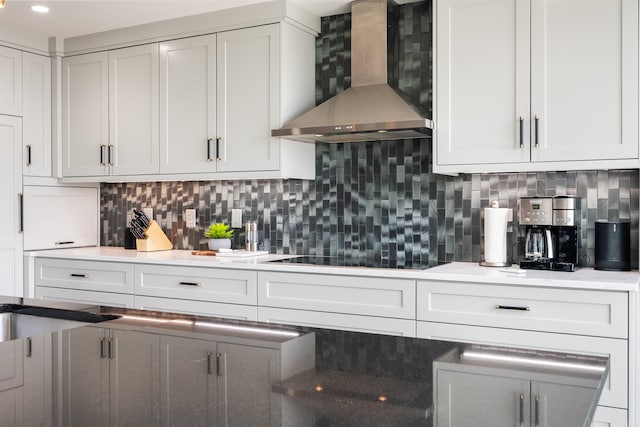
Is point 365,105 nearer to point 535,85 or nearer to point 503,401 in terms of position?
point 535,85

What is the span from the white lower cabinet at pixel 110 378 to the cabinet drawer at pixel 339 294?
64.7 inches

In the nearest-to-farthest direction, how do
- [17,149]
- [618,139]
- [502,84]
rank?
[618,139], [502,84], [17,149]

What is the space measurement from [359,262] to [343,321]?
0.43m

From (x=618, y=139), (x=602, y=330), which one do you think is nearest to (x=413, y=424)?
(x=602, y=330)

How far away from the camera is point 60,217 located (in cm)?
447

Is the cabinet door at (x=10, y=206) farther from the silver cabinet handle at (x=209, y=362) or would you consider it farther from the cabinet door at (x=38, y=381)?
the silver cabinet handle at (x=209, y=362)

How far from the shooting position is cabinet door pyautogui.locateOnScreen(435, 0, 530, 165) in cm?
296

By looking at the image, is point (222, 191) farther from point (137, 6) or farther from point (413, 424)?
point (413, 424)

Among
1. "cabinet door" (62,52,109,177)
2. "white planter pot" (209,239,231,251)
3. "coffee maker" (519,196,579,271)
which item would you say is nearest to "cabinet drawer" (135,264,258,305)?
"white planter pot" (209,239,231,251)

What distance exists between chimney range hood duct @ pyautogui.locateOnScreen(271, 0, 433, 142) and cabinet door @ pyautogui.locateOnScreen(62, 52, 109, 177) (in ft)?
4.75

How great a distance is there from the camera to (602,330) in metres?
2.52

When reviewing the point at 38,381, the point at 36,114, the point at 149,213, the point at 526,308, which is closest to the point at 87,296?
the point at 149,213

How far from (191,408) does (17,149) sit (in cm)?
377

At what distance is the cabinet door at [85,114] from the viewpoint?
4.25m
